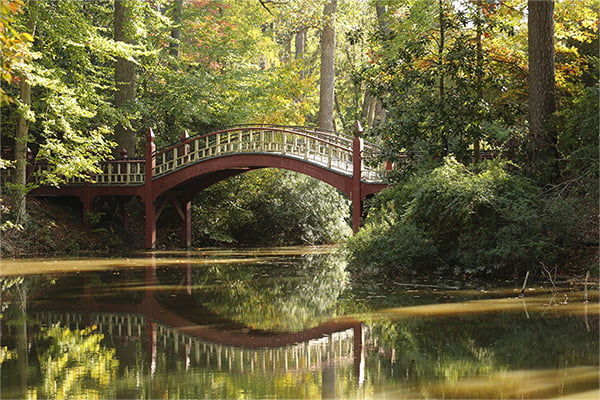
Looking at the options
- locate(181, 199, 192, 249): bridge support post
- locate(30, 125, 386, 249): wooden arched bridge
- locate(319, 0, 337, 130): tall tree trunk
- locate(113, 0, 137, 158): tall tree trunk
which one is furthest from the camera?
locate(319, 0, 337, 130): tall tree trunk

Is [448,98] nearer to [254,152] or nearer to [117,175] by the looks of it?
[254,152]

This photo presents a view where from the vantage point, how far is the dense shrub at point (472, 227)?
1116 centimetres

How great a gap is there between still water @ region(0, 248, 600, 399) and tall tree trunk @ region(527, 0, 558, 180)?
349 centimetres

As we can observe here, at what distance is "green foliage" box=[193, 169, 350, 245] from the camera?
987 inches

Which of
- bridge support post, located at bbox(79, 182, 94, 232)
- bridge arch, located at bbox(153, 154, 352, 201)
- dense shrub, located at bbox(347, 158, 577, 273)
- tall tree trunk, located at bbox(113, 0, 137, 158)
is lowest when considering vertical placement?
dense shrub, located at bbox(347, 158, 577, 273)

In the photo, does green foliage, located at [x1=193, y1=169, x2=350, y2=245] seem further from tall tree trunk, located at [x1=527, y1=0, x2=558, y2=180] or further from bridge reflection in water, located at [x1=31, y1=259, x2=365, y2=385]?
bridge reflection in water, located at [x1=31, y1=259, x2=365, y2=385]

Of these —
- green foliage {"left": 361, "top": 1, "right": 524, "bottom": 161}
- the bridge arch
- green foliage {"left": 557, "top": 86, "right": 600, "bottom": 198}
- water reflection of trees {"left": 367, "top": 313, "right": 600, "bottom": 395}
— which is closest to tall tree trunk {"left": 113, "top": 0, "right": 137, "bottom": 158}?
the bridge arch

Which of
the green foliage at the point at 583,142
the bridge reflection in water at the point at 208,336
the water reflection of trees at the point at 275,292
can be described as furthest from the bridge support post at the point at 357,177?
the bridge reflection in water at the point at 208,336

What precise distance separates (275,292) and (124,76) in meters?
15.2

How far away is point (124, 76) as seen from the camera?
24.5 metres

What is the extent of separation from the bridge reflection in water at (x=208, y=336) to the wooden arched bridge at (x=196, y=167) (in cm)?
991

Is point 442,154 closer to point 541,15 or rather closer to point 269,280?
point 541,15

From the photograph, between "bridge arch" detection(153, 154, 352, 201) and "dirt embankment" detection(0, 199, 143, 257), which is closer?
"bridge arch" detection(153, 154, 352, 201)

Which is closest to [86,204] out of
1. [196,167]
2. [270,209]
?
[196,167]
